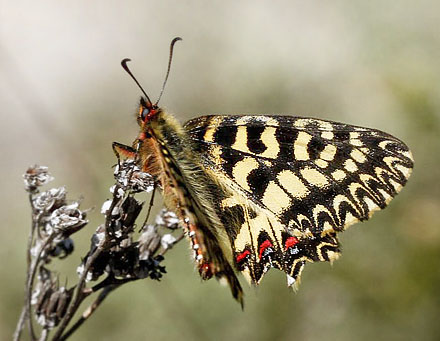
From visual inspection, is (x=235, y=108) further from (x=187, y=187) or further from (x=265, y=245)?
(x=187, y=187)

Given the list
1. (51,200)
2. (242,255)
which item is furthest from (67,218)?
(242,255)

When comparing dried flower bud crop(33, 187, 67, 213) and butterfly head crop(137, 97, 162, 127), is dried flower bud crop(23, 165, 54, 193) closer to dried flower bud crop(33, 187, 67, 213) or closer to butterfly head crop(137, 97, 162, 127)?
dried flower bud crop(33, 187, 67, 213)

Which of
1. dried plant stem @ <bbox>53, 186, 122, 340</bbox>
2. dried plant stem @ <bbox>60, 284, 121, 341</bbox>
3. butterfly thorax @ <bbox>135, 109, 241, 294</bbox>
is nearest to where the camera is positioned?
butterfly thorax @ <bbox>135, 109, 241, 294</bbox>

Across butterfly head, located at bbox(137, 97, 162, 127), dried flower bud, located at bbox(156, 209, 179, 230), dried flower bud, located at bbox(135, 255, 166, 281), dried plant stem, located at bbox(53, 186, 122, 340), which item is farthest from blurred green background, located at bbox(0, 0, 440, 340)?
butterfly head, located at bbox(137, 97, 162, 127)

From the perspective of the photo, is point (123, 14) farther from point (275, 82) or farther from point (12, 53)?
point (275, 82)

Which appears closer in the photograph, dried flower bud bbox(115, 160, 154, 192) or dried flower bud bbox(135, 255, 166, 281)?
dried flower bud bbox(115, 160, 154, 192)

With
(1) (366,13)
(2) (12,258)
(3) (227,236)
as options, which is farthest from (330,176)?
(1) (366,13)

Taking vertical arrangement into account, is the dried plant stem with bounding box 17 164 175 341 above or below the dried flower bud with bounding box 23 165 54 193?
below
